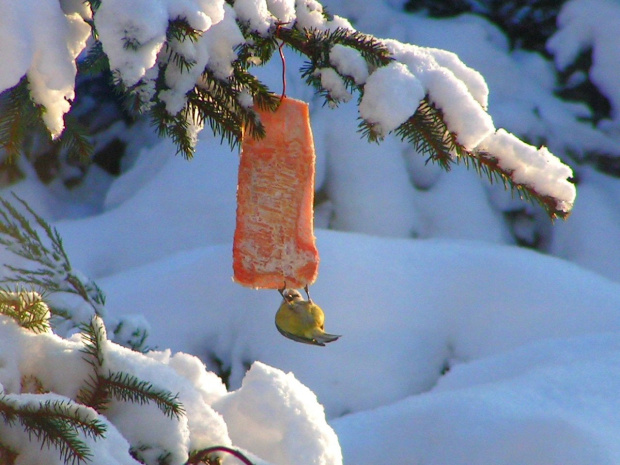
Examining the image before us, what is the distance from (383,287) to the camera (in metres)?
3.53

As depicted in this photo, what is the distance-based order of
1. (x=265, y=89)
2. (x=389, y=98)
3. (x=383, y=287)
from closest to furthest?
1. (x=389, y=98)
2. (x=265, y=89)
3. (x=383, y=287)

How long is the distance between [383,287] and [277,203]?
253 centimetres

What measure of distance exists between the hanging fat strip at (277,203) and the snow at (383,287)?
14 centimetres

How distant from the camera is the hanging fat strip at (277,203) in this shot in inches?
41.7

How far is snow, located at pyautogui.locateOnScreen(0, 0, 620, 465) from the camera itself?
0.95 meters

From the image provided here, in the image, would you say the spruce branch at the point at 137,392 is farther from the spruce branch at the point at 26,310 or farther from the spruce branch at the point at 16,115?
the spruce branch at the point at 16,115

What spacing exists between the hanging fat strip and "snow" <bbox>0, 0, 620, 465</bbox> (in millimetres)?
143

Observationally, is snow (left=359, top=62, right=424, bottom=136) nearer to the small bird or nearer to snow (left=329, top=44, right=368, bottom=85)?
snow (left=329, top=44, right=368, bottom=85)

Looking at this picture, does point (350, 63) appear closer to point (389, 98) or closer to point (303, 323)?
point (389, 98)

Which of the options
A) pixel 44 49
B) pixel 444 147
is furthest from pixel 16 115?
pixel 444 147

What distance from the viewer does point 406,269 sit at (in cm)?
369

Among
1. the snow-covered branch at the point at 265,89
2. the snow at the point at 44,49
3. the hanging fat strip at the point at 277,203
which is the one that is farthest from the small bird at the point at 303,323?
the snow at the point at 44,49

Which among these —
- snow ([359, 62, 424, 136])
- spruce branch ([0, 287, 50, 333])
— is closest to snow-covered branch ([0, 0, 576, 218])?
snow ([359, 62, 424, 136])

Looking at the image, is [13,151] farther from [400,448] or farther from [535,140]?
[535,140]
